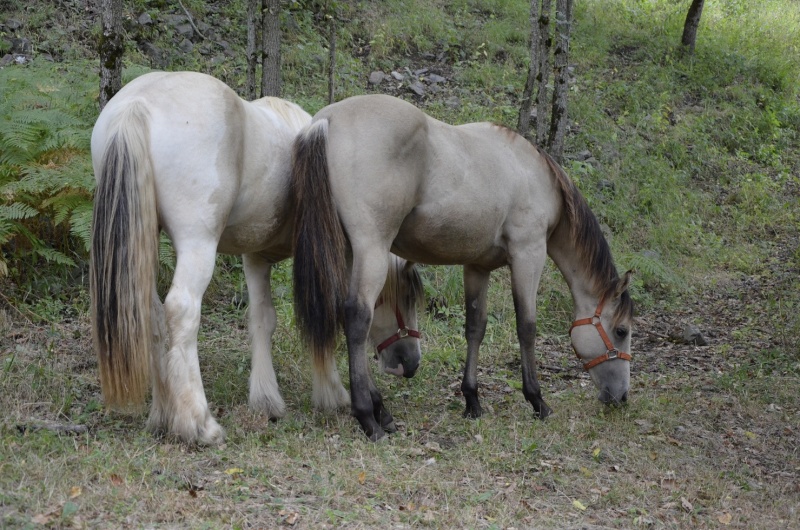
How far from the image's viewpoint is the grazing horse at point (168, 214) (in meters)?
3.98

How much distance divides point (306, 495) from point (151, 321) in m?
1.34

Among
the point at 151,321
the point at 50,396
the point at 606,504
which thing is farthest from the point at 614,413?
the point at 50,396

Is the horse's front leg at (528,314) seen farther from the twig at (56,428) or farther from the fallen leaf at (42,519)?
the fallen leaf at (42,519)

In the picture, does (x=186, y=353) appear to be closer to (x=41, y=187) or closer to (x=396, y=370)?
(x=396, y=370)

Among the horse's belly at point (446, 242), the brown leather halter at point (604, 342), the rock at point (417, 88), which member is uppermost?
the horse's belly at point (446, 242)

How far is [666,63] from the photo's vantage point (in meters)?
16.1

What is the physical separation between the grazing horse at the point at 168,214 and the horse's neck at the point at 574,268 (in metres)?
2.31

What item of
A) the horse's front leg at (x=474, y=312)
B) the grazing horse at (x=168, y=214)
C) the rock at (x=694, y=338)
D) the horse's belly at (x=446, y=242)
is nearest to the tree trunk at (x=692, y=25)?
the rock at (x=694, y=338)

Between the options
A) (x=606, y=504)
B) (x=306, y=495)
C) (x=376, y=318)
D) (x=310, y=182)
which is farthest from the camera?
(x=376, y=318)

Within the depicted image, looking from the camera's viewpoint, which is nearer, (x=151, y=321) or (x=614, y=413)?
(x=151, y=321)

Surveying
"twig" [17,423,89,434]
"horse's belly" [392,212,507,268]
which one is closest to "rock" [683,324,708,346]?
"horse's belly" [392,212,507,268]

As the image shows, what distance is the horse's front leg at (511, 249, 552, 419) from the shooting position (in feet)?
18.3

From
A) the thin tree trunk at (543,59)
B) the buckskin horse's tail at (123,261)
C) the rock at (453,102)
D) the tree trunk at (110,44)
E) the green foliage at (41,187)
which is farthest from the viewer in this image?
the rock at (453,102)

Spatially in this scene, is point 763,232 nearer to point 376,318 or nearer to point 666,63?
point 666,63
